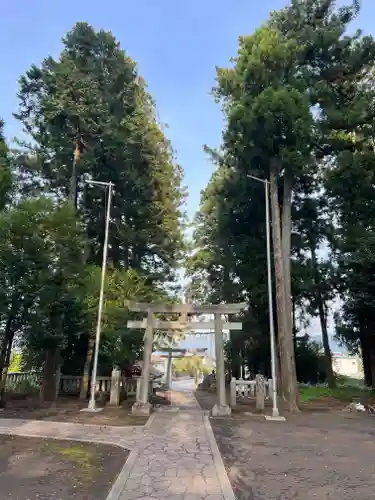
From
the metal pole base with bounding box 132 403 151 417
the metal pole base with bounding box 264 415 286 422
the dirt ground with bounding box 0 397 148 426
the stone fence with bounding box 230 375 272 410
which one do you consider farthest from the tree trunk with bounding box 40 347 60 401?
the metal pole base with bounding box 264 415 286 422

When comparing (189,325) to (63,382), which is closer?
(189,325)

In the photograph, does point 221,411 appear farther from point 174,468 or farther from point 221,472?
point 221,472

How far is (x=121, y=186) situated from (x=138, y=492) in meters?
14.2

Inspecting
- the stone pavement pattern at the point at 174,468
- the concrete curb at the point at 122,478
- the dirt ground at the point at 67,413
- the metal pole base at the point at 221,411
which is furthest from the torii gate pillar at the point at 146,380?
the concrete curb at the point at 122,478

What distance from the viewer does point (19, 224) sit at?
11.5m

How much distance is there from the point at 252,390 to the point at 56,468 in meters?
12.8

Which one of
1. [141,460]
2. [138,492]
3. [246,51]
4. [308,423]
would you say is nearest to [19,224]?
[141,460]

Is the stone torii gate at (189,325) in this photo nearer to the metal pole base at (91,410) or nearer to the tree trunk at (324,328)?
the metal pole base at (91,410)

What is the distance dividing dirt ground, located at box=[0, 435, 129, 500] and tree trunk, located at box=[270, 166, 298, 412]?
25.5 feet

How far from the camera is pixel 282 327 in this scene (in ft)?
45.6

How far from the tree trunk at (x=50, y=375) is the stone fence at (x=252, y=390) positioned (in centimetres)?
614

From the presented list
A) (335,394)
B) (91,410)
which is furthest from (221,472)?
(335,394)

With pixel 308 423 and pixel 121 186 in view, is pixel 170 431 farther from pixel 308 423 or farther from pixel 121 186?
pixel 121 186

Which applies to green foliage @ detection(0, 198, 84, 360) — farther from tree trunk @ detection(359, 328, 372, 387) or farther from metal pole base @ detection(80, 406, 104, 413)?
tree trunk @ detection(359, 328, 372, 387)
